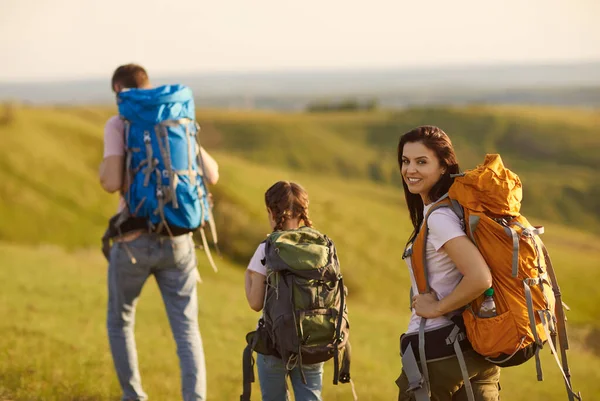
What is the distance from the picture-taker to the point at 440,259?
4.87 m

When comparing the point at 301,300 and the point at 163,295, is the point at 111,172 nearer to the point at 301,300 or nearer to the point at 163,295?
the point at 163,295

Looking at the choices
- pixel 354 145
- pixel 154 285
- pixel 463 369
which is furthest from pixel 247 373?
pixel 354 145

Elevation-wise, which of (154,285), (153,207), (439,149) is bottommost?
(154,285)

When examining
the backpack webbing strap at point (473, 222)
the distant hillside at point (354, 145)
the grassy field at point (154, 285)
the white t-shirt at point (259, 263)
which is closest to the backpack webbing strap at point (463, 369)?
the backpack webbing strap at point (473, 222)

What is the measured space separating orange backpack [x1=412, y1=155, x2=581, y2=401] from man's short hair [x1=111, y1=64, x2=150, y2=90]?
11.4 ft

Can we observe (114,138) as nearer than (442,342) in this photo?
No

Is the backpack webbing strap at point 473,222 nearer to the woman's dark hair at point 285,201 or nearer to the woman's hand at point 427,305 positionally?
the woman's hand at point 427,305

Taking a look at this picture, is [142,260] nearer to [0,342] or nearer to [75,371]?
[75,371]

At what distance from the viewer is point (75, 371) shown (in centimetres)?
995

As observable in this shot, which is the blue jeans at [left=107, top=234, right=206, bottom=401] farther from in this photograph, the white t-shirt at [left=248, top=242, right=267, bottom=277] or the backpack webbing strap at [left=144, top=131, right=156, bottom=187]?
the white t-shirt at [left=248, top=242, right=267, bottom=277]

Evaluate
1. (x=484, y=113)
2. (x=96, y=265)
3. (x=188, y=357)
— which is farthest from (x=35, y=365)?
(x=484, y=113)

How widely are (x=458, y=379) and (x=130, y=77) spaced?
402cm

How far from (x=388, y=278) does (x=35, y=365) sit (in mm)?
31256

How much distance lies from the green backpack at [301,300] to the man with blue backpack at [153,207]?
5.83 ft
